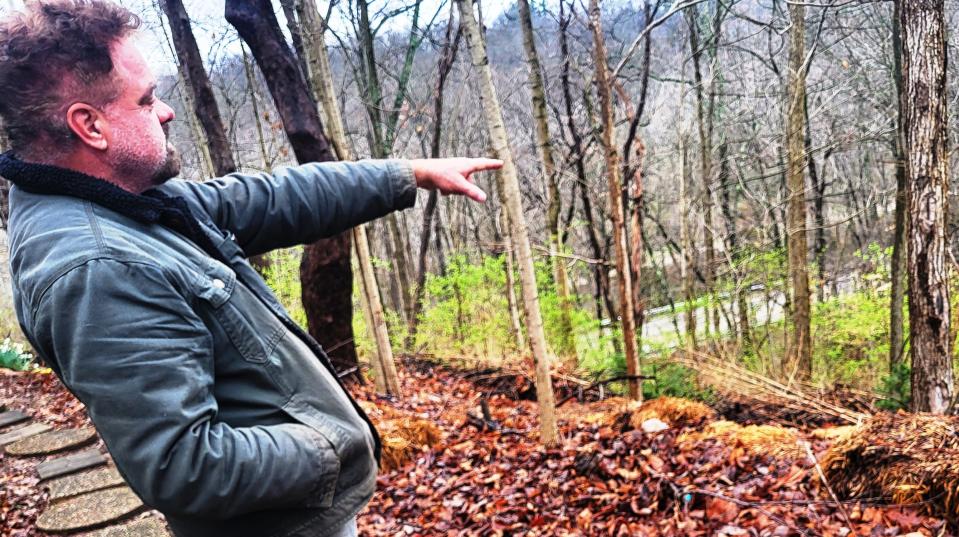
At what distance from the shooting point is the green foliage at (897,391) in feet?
19.2

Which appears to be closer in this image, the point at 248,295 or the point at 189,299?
the point at 189,299

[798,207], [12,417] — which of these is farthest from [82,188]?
[798,207]

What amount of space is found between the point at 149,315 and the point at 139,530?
307 cm

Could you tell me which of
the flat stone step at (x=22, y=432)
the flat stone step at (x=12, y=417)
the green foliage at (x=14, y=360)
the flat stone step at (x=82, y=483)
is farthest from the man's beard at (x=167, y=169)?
the green foliage at (x=14, y=360)

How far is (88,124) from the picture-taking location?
1.21 m

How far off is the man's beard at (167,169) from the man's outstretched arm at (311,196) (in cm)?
28

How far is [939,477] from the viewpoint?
2398mm

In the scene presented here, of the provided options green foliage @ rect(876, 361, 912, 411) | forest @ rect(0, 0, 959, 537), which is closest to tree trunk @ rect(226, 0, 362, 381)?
forest @ rect(0, 0, 959, 537)

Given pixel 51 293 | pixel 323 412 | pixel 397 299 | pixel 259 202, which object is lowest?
pixel 397 299

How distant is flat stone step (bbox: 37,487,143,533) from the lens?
353 centimetres

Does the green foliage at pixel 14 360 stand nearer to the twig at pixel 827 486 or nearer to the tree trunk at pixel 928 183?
the twig at pixel 827 486

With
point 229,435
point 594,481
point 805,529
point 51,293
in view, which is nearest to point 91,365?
point 51,293

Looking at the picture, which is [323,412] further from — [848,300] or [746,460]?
[848,300]

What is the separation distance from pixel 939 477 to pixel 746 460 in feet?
3.16
